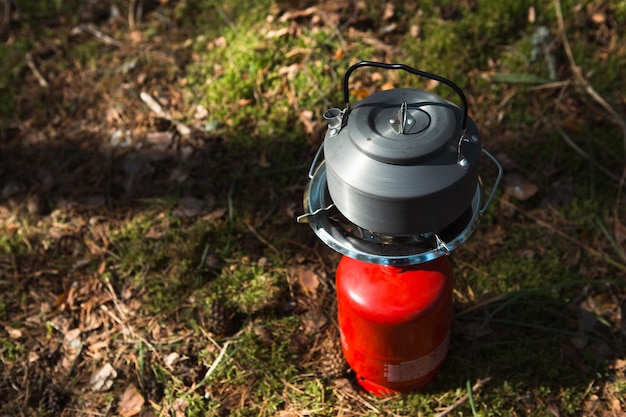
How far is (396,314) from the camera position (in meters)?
2.24

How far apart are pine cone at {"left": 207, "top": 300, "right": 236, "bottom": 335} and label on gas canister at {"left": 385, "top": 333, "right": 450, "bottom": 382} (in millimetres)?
780

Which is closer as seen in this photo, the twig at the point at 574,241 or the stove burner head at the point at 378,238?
the stove burner head at the point at 378,238

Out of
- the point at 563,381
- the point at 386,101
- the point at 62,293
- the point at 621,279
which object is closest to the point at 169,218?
the point at 62,293

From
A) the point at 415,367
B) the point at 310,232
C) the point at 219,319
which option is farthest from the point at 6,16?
the point at 415,367

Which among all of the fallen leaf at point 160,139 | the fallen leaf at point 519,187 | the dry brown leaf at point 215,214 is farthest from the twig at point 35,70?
the fallen leaf at point 519,187

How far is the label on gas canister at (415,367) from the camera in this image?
2.50m

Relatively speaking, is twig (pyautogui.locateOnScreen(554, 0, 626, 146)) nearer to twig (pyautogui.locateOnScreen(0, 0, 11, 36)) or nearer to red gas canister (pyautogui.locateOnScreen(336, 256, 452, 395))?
red gas canister (pyautogui.locateOnScreen(336, 256, 452, 395))

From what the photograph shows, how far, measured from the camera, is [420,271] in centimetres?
228

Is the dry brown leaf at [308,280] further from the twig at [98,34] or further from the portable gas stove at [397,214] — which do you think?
the twig at [98,34]

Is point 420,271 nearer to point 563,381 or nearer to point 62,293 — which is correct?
point 563,381

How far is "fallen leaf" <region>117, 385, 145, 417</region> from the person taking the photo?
2.73 m

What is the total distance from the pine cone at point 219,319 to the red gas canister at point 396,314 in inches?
23.6

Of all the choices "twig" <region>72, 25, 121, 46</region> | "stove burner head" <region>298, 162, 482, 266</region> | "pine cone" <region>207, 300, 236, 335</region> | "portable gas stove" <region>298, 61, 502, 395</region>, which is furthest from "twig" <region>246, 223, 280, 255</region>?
"twig" <region>72, 25, 121, 46</region>

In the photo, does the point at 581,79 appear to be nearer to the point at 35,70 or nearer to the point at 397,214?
the point at 397,214
